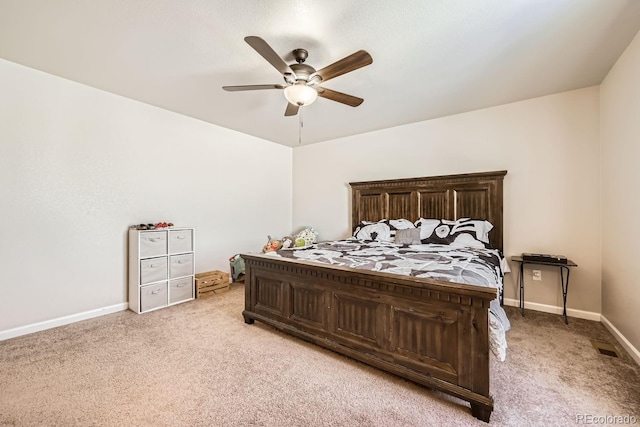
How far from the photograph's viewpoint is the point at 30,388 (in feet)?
5.67

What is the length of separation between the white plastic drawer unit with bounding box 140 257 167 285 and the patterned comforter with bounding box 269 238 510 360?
156cm

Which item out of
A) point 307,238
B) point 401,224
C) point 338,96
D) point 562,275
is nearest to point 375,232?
point 401,224

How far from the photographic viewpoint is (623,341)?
87.5 inches

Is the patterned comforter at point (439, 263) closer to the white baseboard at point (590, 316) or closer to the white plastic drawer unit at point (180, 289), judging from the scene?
the white baseboard at point (590, 316)

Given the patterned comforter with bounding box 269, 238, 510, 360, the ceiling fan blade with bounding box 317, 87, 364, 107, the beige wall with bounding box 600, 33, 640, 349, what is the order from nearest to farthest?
1. the patterned comforter with bounding box 269, 238, 510, 360
2. the beige wall with bounding box 600, 33, 640, 349
3. the ceiling fan blade with bounding box 317, 87, 364, 107

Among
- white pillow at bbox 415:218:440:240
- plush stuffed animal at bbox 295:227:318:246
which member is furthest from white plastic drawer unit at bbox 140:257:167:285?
white pillow at bbox 415:218:440:240

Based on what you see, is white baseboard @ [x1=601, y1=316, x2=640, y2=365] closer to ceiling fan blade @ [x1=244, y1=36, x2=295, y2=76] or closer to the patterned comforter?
the patterned comforter

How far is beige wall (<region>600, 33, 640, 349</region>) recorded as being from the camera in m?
2.06

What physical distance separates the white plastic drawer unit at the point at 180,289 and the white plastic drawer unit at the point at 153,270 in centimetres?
16

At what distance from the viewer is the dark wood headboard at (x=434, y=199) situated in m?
3.25

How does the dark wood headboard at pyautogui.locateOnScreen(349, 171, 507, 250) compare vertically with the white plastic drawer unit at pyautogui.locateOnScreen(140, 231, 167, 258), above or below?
above

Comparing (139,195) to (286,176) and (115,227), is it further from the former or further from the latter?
(286,176)

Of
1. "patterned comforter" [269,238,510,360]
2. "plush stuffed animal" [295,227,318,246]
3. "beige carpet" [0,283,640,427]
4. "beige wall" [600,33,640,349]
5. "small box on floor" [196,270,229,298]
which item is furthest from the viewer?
"plush stuffed animal" [295,227,318,246]

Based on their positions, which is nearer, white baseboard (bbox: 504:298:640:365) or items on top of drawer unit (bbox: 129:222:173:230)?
white baseboard (bbox: 504:298:640:365)
